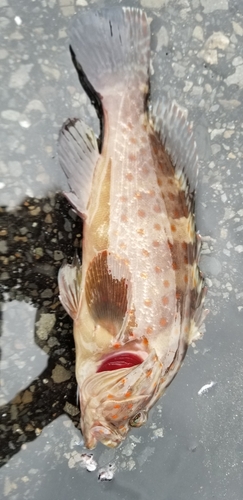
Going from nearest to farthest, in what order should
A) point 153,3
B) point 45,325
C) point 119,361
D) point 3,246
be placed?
point 119,361 < point 3,246 < point 45,325 < point 153,3

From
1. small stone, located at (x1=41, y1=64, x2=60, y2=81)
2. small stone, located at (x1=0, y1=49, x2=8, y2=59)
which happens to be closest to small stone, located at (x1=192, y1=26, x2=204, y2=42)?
small stone, located at (x1=41, y1=64, x2=60, y2=81)

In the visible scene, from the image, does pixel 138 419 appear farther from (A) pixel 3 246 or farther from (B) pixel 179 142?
(B) pixel 179 142

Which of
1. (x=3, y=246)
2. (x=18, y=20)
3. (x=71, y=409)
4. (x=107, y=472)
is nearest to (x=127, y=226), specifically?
(x=3, y=246)

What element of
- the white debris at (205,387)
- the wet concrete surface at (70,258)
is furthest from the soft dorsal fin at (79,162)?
the white debris at (205,387)

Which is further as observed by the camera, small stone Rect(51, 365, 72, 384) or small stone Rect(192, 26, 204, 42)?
small stone Rect(192, 26, 204, 42)

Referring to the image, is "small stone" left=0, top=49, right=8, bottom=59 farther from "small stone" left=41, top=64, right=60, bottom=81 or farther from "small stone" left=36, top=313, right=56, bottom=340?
"small stone" left=36, top=313, right=56, bottom=340

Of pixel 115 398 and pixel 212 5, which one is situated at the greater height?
pixel 212 5
